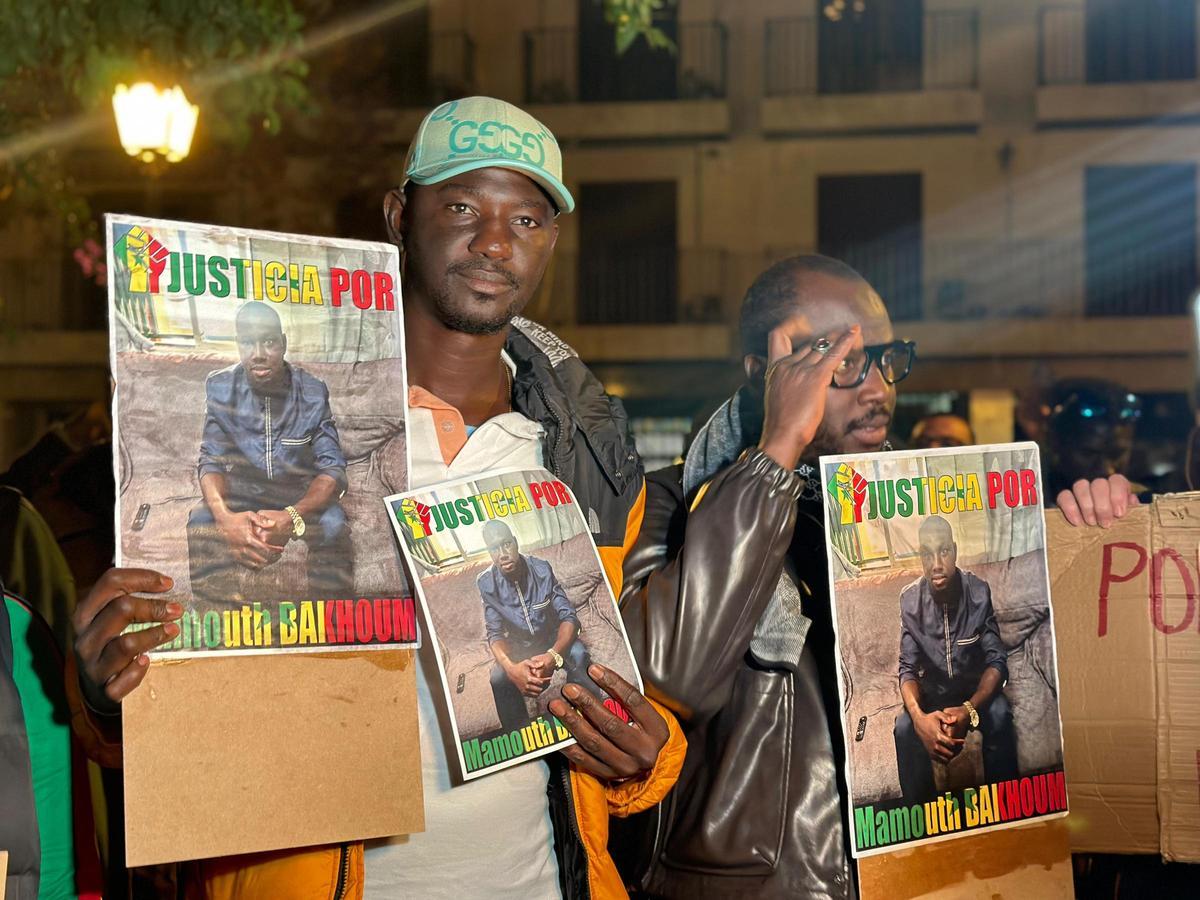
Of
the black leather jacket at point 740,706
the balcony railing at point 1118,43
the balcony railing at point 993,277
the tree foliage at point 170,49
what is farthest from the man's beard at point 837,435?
the balcony railing at point 1118,43

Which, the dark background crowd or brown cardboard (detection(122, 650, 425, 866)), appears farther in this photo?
the dark background crowd

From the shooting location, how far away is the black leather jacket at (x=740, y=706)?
215cm

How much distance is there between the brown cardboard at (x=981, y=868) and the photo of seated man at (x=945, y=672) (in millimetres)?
105

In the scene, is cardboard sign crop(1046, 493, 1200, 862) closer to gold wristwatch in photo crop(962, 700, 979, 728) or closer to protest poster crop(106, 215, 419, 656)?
gold wristwatch in photo crop(962, 700, 979, 728)

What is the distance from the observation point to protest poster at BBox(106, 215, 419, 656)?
5.90ft

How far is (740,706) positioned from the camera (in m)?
2.29

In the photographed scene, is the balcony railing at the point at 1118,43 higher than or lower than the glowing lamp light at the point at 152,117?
higher

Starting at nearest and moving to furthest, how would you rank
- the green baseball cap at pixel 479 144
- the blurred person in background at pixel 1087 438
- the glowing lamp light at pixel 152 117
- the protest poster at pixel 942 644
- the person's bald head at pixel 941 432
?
the protest poster at pixel 942 644 → the green baseball cap at pixel 479 144 → the blurred person in background at pixel 1087 438 → the glowing lamp light at pixel 152 117 → the person's bald head at pixel 941 432

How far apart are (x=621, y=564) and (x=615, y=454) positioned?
0.59 feet

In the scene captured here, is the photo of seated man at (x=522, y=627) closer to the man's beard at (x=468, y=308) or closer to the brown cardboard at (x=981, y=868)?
the man's beard at (x=468, y=308)

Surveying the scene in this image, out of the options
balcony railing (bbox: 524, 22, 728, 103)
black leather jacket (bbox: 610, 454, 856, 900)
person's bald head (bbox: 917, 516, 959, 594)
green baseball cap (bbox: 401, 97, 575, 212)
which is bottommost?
black leather jacket (bbox: 610, 454, 856, 900)

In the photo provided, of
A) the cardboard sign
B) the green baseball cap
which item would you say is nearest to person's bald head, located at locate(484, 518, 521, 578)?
the green baseball cap

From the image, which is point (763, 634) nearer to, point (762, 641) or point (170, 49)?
A: point (762, 641)

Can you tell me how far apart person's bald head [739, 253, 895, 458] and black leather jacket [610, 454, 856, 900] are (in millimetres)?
203
